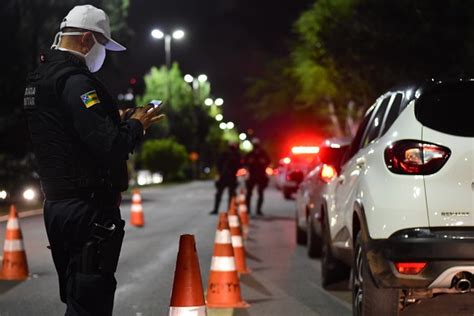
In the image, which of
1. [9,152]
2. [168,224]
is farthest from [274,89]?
[168,224]

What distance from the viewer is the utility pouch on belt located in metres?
4.68

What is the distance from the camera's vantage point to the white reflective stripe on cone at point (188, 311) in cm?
560

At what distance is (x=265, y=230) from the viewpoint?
18.8m

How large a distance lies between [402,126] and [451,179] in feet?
1.57

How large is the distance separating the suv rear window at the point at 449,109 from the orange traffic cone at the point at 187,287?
174cm

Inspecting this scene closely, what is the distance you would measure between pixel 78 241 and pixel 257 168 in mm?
18531

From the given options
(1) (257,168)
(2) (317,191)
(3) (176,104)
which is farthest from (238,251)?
(3) (176,104)

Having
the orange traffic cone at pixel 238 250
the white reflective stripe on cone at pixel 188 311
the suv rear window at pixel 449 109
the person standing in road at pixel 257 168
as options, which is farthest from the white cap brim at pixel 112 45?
the person standing in road at pixel 257 168

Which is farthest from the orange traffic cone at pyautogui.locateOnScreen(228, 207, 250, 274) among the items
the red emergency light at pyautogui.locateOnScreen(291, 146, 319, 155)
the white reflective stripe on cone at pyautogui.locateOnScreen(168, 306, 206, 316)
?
the red emergency light at pyautogui.locateOnScreen(291, 146, 319, 155)

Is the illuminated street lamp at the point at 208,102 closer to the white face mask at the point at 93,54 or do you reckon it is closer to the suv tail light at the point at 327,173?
the suv tail light at the point at 327,173

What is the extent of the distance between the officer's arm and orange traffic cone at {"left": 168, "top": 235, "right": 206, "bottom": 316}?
1298mm

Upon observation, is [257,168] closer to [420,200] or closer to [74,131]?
[420,200]

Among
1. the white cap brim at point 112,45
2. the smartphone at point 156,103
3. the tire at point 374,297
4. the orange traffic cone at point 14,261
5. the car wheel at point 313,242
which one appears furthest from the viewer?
the car wheel at point 313,242

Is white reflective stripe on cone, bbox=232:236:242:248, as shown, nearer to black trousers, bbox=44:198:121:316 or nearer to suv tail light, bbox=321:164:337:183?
suv tail light, bbox=321:164:337:183
